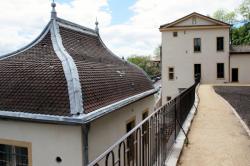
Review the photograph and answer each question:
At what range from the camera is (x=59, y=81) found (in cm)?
759

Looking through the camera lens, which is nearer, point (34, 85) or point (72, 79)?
point (72, 79)

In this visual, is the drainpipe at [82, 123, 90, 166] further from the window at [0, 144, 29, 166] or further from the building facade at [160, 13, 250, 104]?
the building facade at [160, 13, 250, 104]

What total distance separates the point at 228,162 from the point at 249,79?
27100 mm

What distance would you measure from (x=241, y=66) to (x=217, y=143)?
25.6m

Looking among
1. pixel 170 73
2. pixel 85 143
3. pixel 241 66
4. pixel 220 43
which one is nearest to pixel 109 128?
pixel 85 143

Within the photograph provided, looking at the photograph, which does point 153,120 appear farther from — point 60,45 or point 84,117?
point 60,45

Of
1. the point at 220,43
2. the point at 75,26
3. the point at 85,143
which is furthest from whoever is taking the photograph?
the point at 220,43

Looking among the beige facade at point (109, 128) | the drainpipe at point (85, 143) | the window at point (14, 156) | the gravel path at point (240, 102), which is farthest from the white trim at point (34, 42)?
the gravel path at point (240, 102)

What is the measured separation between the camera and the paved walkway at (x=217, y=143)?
5.07 m

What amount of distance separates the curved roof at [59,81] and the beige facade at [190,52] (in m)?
20.2

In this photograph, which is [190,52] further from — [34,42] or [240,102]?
[34,42]

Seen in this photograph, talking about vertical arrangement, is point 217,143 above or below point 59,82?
below

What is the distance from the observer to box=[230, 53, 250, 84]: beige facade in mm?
29297

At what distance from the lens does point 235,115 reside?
397 inches
